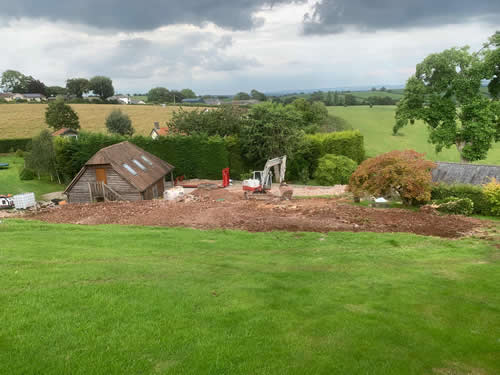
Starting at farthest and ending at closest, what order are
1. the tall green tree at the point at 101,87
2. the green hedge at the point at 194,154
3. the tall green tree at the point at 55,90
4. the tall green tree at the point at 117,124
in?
the tall green tree at the point at 55,90 < the tall green tree at the point at 101,87 < the tall green tree at the point at 117,124 < the green hedge at the point at 194,154

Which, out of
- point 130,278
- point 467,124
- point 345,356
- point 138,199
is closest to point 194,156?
point 138,199

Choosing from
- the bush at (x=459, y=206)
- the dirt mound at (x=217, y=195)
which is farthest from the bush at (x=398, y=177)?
the dirt mound at (x=217, y=195)

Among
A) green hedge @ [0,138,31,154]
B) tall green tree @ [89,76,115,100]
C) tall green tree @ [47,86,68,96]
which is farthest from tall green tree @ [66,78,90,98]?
green hedge @ [0,138,31,154]

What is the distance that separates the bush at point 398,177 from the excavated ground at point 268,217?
5.17 ft

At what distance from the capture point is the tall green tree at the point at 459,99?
2924 cm

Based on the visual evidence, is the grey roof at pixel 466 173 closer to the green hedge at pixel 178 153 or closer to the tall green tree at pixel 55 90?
the green hedge at pixel 178 153

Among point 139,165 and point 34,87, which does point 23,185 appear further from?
point 34,87

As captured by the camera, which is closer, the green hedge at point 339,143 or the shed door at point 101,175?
the shed door at point 101,175

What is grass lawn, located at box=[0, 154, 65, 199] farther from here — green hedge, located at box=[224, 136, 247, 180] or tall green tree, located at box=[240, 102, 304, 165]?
tall green tree, located at box=[240, 102, 304, 165]

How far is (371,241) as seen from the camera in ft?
46.2

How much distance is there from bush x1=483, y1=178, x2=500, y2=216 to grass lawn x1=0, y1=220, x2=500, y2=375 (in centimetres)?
847

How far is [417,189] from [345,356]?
17.1 m

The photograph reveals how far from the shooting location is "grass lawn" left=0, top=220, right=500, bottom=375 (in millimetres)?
5570

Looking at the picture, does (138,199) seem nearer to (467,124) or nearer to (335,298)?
(335,298)
